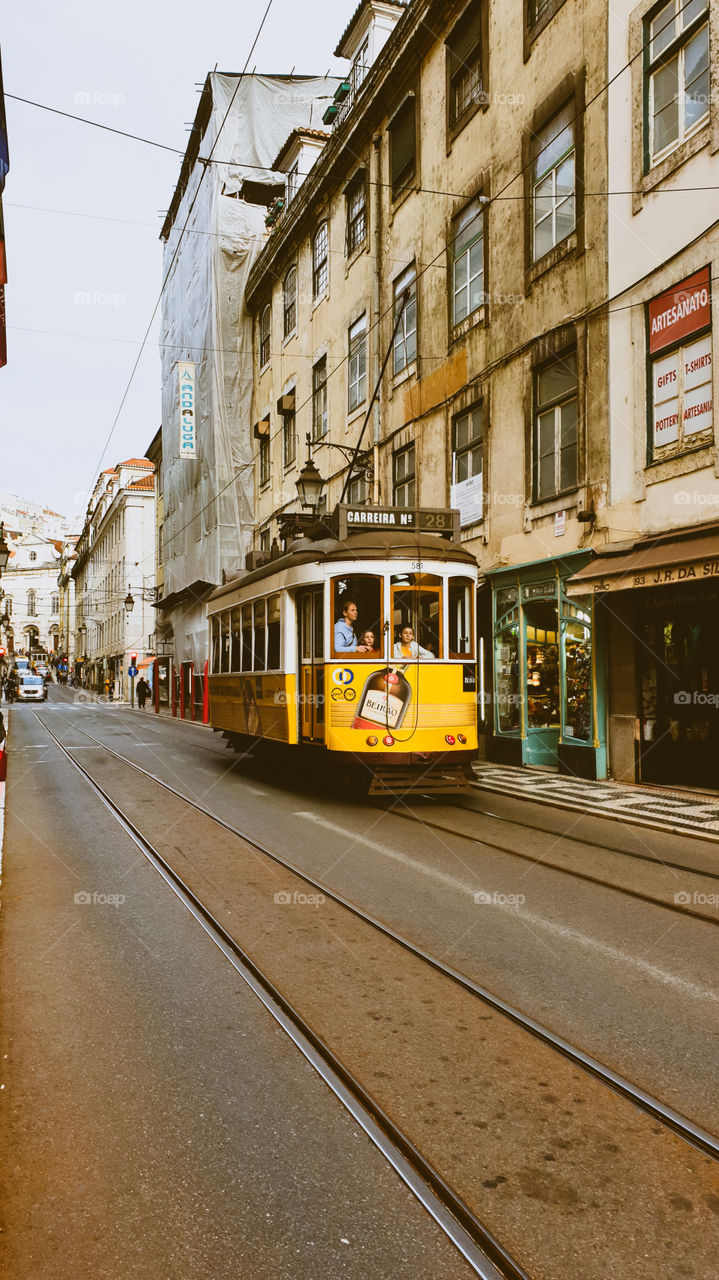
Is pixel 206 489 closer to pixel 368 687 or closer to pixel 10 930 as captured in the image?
pixel 368 687

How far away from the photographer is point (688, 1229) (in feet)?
8.87

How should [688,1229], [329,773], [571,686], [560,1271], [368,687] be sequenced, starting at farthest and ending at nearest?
[571,686] → [329,773] → [368,687] → [688,1229] → [560,1271]

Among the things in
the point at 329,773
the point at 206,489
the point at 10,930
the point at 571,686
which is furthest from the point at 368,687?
the point at 206,489

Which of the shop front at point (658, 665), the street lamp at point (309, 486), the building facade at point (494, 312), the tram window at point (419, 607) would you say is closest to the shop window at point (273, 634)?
the tram window at point (419, 607)

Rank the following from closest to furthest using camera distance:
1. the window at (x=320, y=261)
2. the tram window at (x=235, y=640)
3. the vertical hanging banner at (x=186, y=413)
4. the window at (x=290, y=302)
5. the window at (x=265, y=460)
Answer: the tram window at (x=235, y=640)
the window at (x=320, y=261)
the window at (x=290, y=302)
the window at (x=265, y=460)
the vertical hanging banner at (x=186, y=413)

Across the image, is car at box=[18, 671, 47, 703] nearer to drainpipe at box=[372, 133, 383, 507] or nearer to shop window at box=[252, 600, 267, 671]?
drainpipe at box=[372, 133, 383, 507]

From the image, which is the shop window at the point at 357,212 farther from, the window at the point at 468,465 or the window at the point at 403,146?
the window at the point at 468,465

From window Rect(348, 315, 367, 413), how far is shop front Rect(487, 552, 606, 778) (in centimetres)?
856

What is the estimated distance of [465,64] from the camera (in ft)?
57.7

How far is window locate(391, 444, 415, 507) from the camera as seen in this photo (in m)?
19.8

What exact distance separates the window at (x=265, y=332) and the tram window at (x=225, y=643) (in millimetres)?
16771

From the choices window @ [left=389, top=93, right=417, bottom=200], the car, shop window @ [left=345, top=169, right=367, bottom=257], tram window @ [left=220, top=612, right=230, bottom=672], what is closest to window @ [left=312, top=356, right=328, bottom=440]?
shop window @ [left=345, top=169, right=367, bottom=257]

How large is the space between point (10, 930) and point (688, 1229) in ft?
14.5

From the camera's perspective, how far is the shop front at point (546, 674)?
43.7 feet
